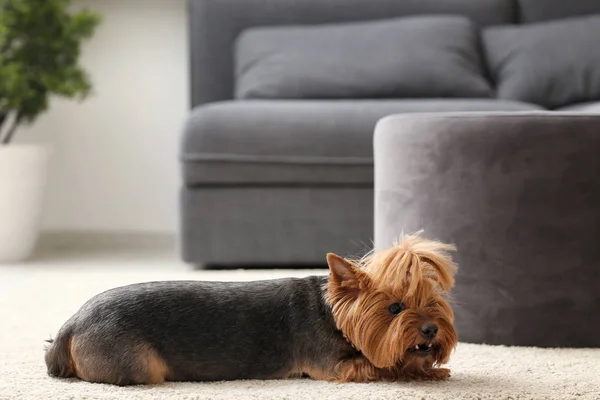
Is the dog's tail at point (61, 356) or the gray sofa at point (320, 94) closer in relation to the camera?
the dog's tail at point (61, 356)

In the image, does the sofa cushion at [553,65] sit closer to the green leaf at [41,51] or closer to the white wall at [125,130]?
the white wall at [125,130]

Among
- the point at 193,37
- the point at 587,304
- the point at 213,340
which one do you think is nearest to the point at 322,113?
the point at 193,37

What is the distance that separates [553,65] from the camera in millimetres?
3000

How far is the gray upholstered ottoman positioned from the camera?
149cm

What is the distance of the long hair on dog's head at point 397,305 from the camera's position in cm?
114

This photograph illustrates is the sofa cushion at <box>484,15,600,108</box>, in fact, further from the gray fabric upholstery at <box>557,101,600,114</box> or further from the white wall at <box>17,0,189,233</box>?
the white wall at <box>17,0,189,233</box>

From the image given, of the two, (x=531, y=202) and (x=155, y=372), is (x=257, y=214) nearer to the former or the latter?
(x=531, y=202)

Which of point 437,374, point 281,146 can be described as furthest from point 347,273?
point 281,146

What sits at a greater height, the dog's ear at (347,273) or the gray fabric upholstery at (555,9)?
the gray fabric upholstery at (555,9)

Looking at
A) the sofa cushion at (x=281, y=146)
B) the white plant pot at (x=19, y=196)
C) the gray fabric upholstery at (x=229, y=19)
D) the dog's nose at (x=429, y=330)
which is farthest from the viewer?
the gray fabric upholstery at (x=229, y=19)

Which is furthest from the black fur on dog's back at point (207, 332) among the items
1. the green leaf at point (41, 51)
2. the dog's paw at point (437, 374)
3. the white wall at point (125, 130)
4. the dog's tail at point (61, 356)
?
the white wall at point (125, 130)

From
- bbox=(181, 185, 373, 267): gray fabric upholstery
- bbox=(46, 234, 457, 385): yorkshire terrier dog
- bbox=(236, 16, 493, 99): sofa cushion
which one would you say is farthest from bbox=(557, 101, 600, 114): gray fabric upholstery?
bbox=(46, 234, 457, 385): yorkshire terrier dog

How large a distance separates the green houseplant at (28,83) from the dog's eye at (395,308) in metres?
2.05

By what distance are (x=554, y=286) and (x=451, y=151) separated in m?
0.29
